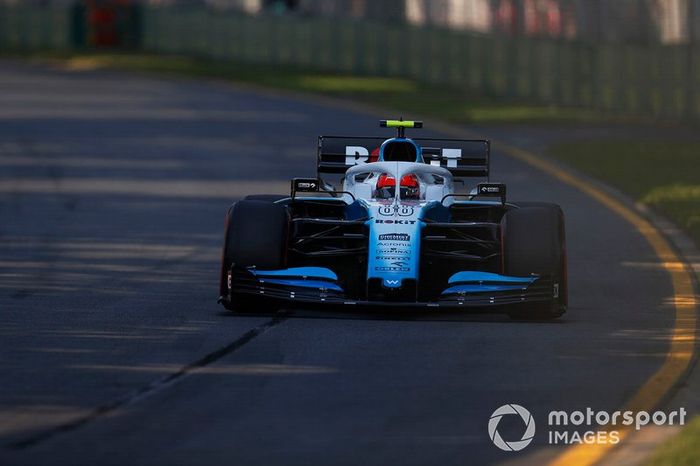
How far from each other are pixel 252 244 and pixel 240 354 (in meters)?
1.78

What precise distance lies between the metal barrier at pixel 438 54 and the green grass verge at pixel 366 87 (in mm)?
688

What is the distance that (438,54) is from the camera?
46188 mm

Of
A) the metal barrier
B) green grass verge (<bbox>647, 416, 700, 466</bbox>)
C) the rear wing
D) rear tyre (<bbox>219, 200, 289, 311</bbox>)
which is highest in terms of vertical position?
the metal barrier

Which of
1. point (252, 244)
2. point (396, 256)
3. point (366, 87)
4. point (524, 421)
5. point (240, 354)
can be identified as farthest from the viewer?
point (366, 87)

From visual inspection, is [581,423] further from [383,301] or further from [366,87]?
[366,87]

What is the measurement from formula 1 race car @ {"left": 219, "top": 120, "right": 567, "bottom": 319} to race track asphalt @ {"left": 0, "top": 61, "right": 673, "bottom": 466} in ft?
0.63

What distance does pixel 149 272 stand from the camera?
50.6 feet

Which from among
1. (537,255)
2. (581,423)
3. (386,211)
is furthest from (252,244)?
(581,423)

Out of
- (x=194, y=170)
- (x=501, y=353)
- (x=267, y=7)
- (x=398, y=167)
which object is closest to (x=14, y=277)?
(x=398, y=167)

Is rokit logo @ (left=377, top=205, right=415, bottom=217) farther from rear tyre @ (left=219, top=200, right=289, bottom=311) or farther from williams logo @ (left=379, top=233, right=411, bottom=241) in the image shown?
rear tyre @ (left=219, top=200, right=289, bottom=311)

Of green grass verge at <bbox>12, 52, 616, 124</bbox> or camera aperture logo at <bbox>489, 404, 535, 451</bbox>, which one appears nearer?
camera aperture logo at <bbox>489, 404, 535, 451</bbox>

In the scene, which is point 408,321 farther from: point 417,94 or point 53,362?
point 417,94

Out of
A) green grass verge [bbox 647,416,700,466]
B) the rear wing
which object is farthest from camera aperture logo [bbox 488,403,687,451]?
the rear wing

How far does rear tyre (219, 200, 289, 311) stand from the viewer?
12.9 meters
